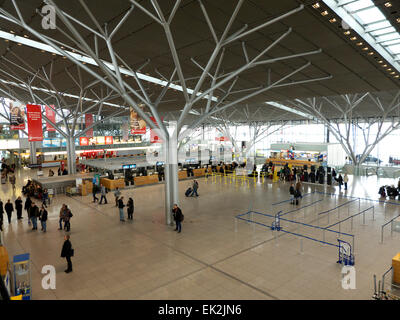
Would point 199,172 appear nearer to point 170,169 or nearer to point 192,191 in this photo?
point 192,191

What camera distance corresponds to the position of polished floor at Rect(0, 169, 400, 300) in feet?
26.6

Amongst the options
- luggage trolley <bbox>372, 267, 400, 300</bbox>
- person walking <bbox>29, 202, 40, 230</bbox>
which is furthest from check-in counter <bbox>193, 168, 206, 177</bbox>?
luggage trolley <bbox>372, 267, 400, 300</bbox>

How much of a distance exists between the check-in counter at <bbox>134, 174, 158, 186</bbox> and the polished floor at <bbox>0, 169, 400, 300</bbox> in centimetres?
727

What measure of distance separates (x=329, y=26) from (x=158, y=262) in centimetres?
1057

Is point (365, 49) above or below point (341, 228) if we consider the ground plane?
above

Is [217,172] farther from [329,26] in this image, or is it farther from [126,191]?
[329,26]

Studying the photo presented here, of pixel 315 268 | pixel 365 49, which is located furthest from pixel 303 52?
pixel 315 268

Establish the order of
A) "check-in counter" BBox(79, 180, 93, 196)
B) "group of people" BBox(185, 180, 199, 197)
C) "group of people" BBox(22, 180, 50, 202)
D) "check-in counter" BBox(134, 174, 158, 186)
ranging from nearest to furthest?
"group of people" BBox(22, 180, 50, 202)
"group of people" BBox(185, 180, 199, 197)
"check-in counter" BBox(79, 180, 93, 196)
"check-in counter" BBox(134, 174, 158, 186)

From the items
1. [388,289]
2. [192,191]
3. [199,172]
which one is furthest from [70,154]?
[388,289]

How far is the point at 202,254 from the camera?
10586 millimetres

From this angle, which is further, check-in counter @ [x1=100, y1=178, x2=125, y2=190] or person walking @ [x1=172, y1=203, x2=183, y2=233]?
check-in counter @ [x1=100, y1=178, x2=125, y2=190]

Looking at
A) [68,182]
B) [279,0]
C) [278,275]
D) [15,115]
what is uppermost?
[279,0]

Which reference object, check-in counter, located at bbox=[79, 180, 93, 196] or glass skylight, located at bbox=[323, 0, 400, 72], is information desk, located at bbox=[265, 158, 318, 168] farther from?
Answer: check-in counter, located at bbox=[79, 180, 93, 196]

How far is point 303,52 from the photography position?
527 inches
